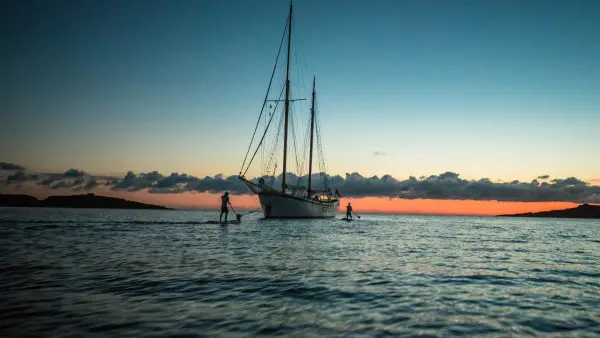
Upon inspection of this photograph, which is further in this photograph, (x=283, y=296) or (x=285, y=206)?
(x=285, y=206)

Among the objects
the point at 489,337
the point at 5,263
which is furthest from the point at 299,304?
the point at 5,263

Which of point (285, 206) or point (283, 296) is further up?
point (285, 206)

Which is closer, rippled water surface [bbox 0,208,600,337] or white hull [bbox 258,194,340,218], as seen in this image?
rippled water surface [bbox 0,208,600,337]

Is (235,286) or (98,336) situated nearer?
(98,336)

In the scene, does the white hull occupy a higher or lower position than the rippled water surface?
higher

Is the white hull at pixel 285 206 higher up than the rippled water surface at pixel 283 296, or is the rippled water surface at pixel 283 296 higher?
the white hull at pixel 285 206

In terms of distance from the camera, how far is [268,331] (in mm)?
6273

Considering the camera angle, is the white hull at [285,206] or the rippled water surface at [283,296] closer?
the rippled water surface at [283,296]

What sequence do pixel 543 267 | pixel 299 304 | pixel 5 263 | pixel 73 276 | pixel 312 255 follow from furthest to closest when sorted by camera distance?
pixel 312 255
pixel 543 267
pixel 5 263
pixel 73 276
pixel 299 304

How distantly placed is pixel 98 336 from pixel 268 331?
8.31ft

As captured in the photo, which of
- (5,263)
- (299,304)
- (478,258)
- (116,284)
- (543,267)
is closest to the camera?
(299,304)

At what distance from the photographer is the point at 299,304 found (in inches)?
323

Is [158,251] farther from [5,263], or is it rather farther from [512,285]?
[512,285]

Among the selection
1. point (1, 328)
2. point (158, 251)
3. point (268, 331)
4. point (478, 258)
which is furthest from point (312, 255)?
point (1, 328)
